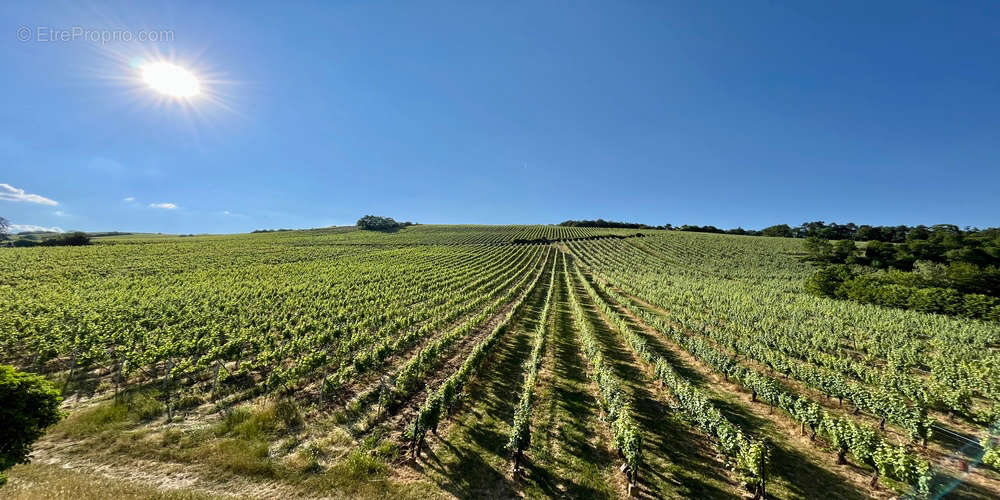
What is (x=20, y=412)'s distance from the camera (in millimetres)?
7902

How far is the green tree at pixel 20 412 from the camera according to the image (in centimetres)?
763

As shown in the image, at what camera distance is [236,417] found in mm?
12320

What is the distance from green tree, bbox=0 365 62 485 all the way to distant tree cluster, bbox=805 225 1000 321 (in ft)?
227

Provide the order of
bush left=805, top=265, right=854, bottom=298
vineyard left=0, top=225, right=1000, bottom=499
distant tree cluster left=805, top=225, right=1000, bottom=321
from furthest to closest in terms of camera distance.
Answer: bush left=805, top=265, right=854, bottom=298, distant tree cluster left=805, top=225, right=1000, bottom=321, vineyard left=0, top=225, right=1000, bottom=499

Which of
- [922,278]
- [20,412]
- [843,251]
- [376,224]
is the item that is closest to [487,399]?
[20,412]

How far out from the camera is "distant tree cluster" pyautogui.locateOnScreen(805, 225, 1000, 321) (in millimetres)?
36125

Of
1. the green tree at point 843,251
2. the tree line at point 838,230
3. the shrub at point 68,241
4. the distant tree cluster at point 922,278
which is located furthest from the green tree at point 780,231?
the shrub at point 68,241

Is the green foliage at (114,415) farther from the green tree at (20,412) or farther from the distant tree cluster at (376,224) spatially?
the distant tree cluster at (376,224)

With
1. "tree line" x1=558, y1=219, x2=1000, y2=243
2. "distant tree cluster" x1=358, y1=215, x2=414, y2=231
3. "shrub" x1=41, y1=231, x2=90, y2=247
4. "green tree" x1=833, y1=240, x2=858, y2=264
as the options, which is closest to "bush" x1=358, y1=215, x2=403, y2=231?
"distant tree cluster" x1=358, y1=215, x2=414, y2=231

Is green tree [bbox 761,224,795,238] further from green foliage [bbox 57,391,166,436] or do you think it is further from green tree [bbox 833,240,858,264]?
green foliage [bbox 57,391,166,436]

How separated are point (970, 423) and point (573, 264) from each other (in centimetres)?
5943

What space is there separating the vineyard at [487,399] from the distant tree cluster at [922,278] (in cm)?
448

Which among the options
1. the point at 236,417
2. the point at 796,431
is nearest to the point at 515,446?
the point at 236,417

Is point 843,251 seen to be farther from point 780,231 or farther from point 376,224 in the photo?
point 376,224
